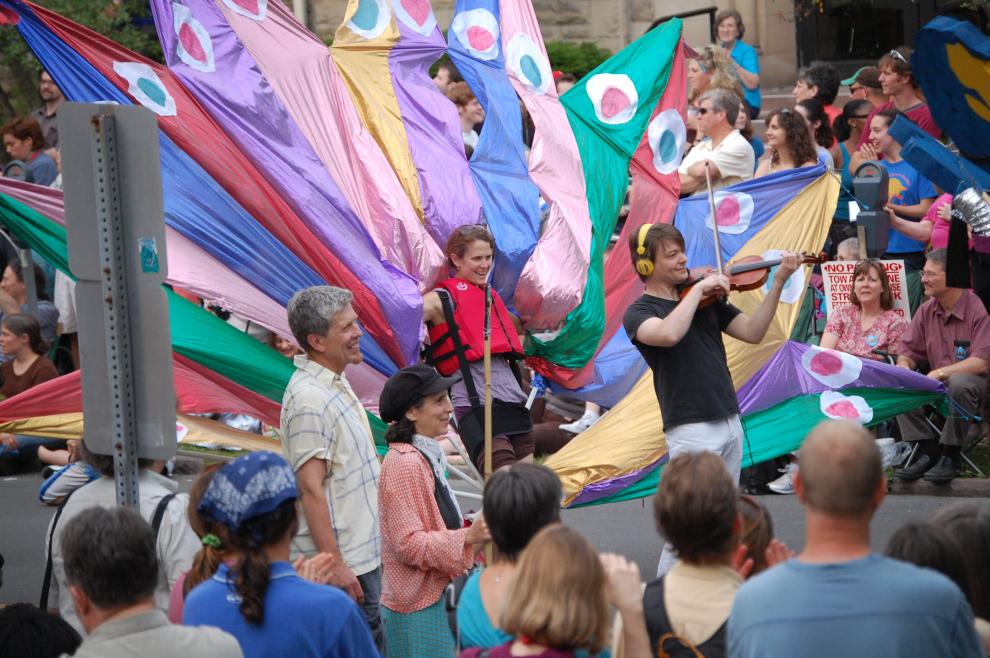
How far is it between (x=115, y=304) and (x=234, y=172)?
2.46 metres

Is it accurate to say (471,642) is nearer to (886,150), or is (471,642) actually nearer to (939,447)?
(939,447)

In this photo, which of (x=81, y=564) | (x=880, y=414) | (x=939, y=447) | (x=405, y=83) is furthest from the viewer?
(x=939, y=447)

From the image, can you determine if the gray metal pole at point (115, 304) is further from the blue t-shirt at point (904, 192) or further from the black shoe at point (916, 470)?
the blue t-shirt at point (904, 192)

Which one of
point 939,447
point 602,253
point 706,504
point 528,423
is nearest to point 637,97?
point 602,253

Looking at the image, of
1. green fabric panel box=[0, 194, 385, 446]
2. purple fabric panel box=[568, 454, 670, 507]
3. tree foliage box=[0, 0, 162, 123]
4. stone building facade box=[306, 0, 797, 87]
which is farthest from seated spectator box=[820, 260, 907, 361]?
tree foliage box=[0, 0, 162, 123]

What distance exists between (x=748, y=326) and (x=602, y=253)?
190 centimetres

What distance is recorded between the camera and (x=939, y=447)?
923 centimetres

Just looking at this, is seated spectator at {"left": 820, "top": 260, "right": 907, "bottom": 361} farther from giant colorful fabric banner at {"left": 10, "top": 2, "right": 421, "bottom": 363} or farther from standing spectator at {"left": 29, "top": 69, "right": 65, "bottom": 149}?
standing spectator at {"left": 29, "top": 69, "right": 65, "bottom": 149}

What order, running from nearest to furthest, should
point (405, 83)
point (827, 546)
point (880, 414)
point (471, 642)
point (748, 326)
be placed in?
point (827, 546) → point (471, 642) → point (748, 326) → point (880, 414) → point (405, 83)

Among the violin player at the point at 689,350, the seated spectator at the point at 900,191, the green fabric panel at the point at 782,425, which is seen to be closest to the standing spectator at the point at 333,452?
the violin player at the point at 689,350

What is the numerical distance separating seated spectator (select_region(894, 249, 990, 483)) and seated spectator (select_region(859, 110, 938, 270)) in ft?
3.12

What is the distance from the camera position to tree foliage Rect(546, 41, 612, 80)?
1655cm

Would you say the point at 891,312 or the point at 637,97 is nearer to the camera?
the point at 637,97

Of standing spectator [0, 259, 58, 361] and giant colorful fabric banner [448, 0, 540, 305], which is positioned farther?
standing spectator [0, 259, 58, 361]
